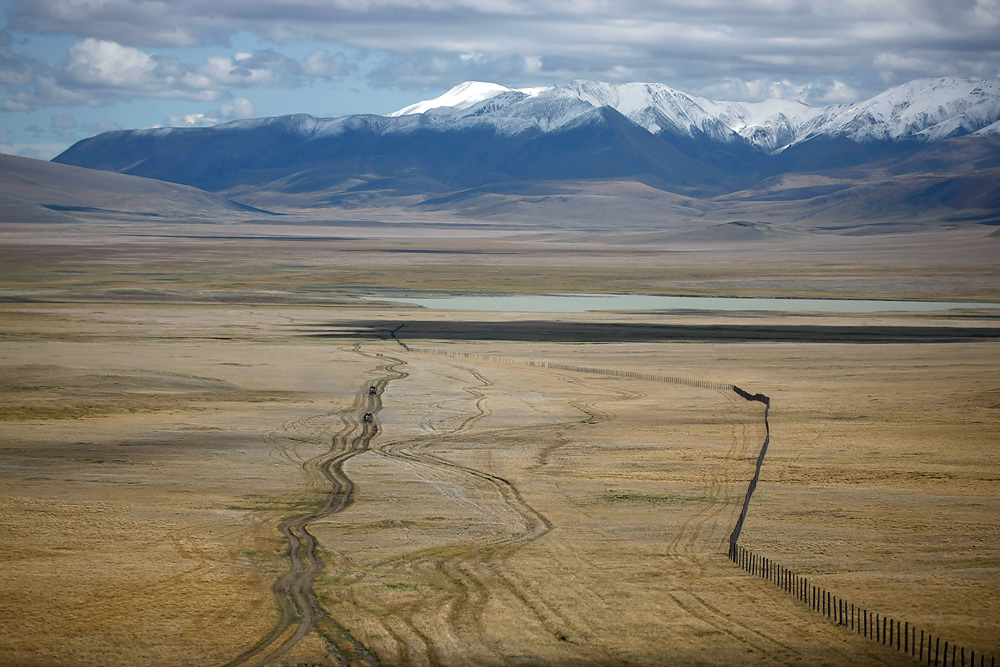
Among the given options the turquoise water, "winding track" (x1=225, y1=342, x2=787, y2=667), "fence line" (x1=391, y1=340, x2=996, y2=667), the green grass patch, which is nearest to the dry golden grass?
"winding track" (x1=225, y1=342, x2=787, y2=667)

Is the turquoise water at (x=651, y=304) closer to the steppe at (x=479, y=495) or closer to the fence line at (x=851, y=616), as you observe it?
the steppe at (x=479, y=495)

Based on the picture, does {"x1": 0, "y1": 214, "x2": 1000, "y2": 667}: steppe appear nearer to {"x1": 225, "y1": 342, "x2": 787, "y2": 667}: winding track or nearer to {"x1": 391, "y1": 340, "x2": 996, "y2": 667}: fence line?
{"x1": 225, "y1": 342, "x2": 787, "y2": 667}: winding track

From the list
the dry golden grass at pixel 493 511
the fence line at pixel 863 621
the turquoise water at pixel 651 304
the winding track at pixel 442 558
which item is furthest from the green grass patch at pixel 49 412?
the turquoise water at pixel 651 304

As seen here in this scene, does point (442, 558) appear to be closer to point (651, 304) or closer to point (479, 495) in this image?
point (479, 495)

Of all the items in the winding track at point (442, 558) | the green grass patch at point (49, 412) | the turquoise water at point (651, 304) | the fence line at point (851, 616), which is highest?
the turquoise water at point (651, 304)

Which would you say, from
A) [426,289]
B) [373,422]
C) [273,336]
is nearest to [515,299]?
[426,289]

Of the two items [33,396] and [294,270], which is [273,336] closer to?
[33,396]
